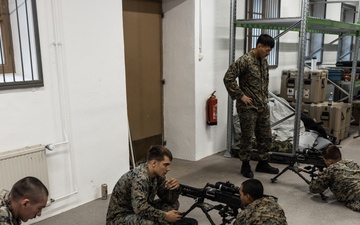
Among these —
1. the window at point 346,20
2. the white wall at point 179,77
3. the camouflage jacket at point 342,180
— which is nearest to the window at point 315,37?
the window at point 346,20

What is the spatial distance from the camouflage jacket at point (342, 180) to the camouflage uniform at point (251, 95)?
89 cm

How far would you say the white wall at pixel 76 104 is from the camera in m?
2.76

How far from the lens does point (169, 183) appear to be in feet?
8.31

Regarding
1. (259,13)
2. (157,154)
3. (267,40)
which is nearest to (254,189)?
(157,154)

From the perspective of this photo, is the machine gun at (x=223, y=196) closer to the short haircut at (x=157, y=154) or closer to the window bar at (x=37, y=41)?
the short haircut at (x=157, y=154)

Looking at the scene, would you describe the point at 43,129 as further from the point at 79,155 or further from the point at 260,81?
the point at 260,81

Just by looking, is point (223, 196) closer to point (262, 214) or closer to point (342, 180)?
point (262, 214)

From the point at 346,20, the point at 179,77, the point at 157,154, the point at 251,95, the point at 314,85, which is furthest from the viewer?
the point at 346,20

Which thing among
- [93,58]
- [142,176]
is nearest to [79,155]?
[93,58]

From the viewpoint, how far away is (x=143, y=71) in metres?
4.28

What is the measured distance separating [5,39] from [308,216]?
293 centimetres

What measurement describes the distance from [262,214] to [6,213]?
1331 millimetres

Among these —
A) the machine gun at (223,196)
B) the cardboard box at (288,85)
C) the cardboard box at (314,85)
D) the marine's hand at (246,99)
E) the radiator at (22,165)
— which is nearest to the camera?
the machine gun at (223,196)

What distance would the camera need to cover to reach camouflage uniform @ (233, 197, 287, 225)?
1960 mm
